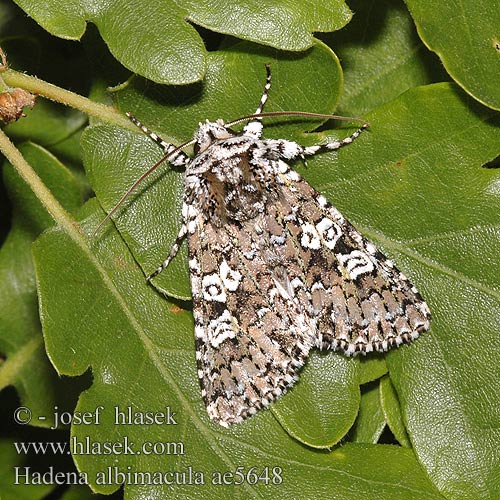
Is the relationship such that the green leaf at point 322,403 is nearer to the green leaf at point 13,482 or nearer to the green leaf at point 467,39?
the green leaf at point 467,39

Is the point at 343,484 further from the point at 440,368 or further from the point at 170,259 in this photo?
the point at 170,259

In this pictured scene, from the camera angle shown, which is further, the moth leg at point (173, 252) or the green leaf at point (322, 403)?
the moth leg at point (173, 252)

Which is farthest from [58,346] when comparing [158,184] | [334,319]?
[334,319]

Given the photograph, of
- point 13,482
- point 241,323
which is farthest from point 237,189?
point 13,482

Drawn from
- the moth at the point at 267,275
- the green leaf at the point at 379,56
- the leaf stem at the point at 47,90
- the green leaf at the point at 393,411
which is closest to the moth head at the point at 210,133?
the moth at the point at 267,275

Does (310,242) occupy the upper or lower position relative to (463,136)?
lower

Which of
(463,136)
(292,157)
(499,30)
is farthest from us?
(292,157)

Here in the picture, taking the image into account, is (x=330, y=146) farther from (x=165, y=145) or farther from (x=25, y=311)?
(x=25, y=311)
